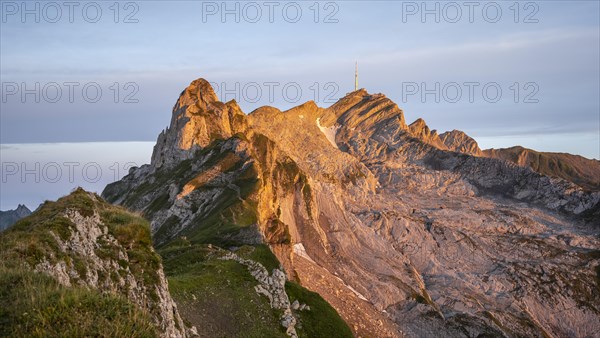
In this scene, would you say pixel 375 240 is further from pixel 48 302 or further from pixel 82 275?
pixel 48 302

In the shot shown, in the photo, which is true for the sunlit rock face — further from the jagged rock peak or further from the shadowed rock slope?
the shadowed rock slope

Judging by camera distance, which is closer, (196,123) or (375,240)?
(196,123)

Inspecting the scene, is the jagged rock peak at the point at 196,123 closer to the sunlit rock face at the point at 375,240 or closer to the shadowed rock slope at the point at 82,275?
the sunlit rock face at the point at 375,240

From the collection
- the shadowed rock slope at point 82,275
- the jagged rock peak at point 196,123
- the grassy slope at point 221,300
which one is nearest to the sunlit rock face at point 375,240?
the jagged rock peak at point 196,123

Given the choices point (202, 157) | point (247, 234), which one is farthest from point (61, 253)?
point (202, 157)

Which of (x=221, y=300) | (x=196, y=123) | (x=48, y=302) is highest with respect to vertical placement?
(x=196, y=123)

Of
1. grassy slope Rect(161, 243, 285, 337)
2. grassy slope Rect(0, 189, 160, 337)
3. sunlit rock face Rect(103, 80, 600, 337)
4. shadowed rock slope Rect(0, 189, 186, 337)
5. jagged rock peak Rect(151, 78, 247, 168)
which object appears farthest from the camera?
jagged rock peak Rect(151, 78, 247, 168)

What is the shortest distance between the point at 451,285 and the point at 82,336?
137 meters

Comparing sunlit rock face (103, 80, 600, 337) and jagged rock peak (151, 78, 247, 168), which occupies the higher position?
jagged rock peak (151, 78, 247, 168)

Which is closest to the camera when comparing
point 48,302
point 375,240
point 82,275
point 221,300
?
point 48,302

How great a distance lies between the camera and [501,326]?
120 metres

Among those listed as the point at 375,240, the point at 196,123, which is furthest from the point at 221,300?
the point at 375,240

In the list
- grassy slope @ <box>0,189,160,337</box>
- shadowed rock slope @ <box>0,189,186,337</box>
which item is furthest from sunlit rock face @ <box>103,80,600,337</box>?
grassy slope @ <box>0,189,160,337</box>

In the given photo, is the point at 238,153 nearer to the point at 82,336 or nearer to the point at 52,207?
the point at 52,207
